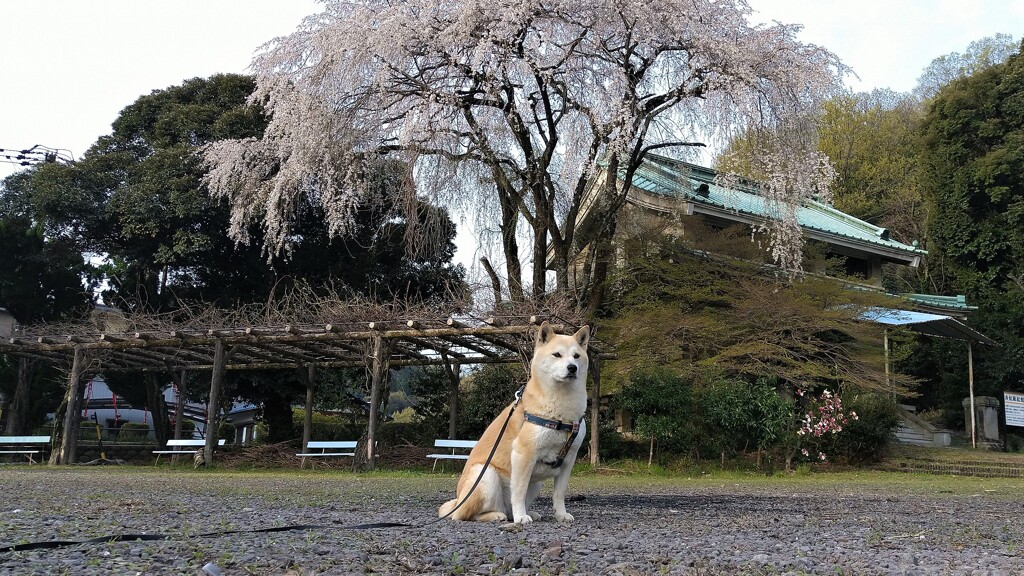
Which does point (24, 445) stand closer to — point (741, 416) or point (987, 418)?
point (741, 416)

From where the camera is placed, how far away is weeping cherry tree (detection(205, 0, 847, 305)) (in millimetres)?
13938

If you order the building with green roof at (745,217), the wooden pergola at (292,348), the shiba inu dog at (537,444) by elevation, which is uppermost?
the building with green roof at (745,217)

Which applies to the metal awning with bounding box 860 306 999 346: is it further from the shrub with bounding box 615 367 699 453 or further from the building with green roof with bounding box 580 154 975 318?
the shrub with bounding box 615 367 699 453

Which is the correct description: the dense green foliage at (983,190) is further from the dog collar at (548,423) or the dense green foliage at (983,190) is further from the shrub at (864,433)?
the dog collar at (548,423)

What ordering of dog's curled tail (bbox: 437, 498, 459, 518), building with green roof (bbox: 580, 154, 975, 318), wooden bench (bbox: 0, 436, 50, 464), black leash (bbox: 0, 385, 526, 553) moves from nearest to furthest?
black leash (bbox: 0, 385, 526, 553)
dog's curled tail (bbox: 437, 498, 459, 518)
wooden bench (bbox: 0, 436, 50, 464)
building with green roof (bbox: 580, 154, 975, 318)

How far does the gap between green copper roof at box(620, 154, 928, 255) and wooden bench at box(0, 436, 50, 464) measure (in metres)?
15.2

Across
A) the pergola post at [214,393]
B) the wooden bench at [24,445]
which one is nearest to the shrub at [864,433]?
the pergola post at [214,393]

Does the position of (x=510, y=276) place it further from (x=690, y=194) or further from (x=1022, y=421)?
(x=1022, y=421)

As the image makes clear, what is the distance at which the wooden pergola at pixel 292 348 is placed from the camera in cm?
1368

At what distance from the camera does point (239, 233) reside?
16.1m

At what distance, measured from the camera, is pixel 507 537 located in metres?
4.31

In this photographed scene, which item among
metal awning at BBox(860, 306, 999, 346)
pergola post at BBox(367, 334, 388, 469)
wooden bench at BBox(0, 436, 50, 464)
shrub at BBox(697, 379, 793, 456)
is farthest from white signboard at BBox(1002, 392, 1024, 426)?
wooden bench at BBox(0, 436, 50, 464)

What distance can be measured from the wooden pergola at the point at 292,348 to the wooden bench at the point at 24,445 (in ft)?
1.67

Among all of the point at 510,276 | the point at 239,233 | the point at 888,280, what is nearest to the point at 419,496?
the point at 510,276
